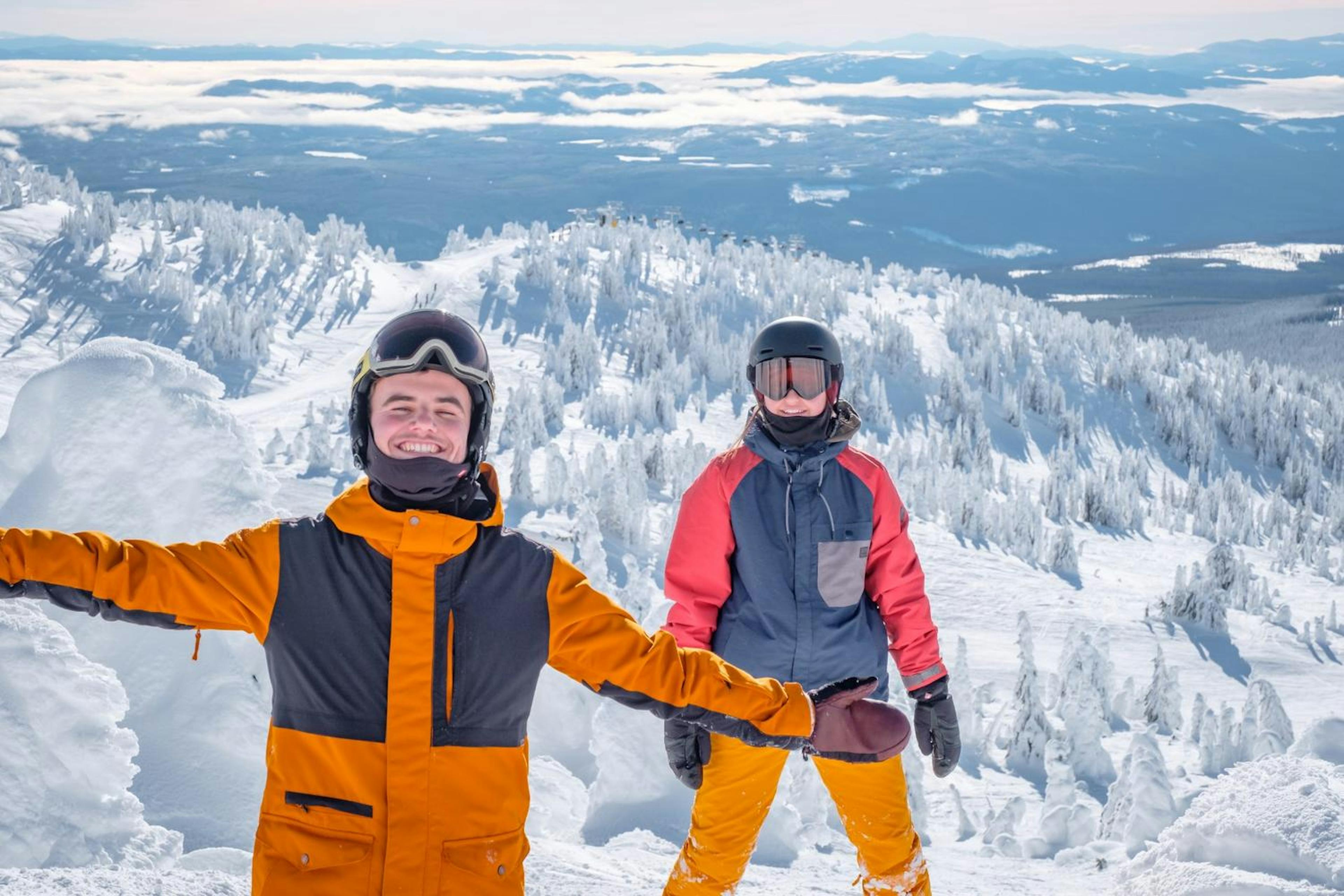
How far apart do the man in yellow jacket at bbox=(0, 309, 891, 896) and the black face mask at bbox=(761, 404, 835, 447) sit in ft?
4.15

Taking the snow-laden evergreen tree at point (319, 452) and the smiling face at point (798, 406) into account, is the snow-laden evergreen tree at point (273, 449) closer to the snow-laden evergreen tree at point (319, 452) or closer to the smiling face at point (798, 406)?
the snow-laden evergreen tree at point (319, 452)

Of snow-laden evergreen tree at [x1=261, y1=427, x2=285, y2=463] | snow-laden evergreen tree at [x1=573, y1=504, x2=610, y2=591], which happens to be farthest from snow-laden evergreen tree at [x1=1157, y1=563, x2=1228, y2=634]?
snow-laden evergreen tree at [x1=261, y1=427, x2=285, y2=463]

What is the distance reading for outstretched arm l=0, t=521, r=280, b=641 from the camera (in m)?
2.26

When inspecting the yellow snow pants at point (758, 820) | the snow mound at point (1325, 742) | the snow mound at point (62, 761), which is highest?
the yellow snow pants at point (758, 820)

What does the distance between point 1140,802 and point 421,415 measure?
5325 mm

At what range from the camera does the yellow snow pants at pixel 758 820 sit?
3.52 m

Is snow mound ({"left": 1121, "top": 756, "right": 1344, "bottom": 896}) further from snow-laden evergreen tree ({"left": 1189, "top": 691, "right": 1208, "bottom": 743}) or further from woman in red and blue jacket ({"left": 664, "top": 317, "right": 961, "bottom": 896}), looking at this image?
snow-laden evergreen tree ({"left": 1189, "top": 691, "right": 1208, "bottom": 743})

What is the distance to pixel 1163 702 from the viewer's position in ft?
39.3

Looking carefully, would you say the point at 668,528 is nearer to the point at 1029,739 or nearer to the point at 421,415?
the point at 1029,739

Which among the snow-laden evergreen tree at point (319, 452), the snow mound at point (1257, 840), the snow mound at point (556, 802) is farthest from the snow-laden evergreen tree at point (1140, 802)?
the snow-laden evergreen tree at point (319, 452)

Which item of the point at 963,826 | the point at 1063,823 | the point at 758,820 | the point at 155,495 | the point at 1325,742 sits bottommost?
the point at 963,826

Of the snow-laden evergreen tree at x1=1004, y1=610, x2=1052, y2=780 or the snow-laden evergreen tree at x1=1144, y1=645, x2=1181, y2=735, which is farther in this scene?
the snow-laden evergreen tree at x1=1144, y1=645, x2=1181, y2=735

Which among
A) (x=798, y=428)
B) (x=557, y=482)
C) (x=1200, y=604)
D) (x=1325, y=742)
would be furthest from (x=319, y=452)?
(x=798, y=428)

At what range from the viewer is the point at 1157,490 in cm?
3544
